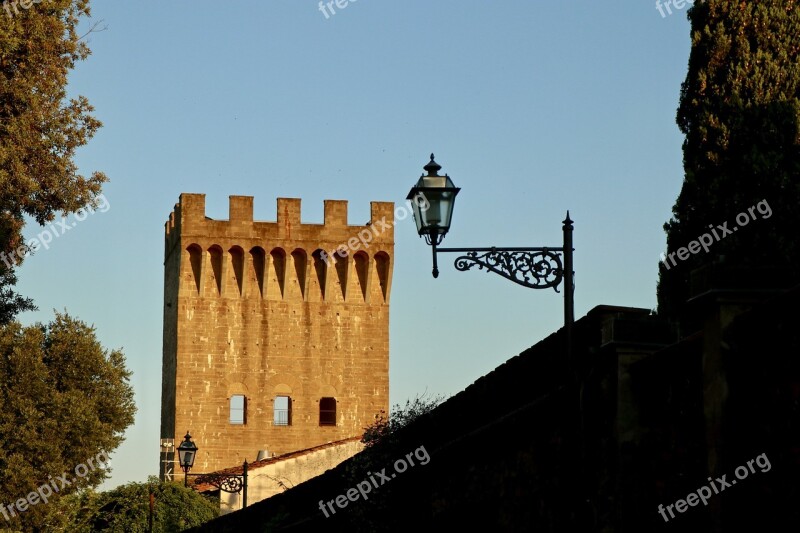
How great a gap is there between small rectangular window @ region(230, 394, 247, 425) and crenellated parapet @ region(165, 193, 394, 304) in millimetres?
3783

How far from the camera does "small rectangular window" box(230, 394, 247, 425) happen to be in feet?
153

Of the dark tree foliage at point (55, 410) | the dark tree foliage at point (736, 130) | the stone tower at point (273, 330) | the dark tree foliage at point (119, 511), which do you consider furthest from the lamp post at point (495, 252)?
the stone tower at point (273, 330)

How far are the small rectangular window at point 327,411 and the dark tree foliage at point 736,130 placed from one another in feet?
106

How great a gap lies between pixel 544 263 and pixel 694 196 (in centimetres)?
622

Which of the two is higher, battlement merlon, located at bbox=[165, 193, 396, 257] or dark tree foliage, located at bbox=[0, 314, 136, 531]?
battlement merlon, located at bbox=[165, 193, 396, 257]

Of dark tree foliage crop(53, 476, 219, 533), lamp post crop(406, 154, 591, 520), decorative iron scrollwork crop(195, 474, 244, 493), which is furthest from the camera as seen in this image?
dark tree foliage crop(53, 476, 219, 533)

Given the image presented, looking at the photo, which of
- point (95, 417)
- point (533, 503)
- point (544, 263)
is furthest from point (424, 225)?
point (95, 417)

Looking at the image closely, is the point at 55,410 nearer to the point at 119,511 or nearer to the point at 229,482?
the point at 119,511

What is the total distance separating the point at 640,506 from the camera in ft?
26.7

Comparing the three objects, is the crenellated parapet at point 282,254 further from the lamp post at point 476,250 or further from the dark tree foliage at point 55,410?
the lamp post at point 476,250

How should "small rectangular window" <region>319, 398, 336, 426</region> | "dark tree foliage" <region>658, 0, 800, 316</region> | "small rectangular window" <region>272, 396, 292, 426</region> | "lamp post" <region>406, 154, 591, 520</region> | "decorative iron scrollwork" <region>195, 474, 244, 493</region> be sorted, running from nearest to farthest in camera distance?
"lamp post" <region>406, 154, 591, 520</region>
"dark tree foliage" <region>658, 0, 800, 316</region>
"decorative iron scrollwork" <region>195, 474, 244, 493</region>
"small rectangular window" <region>272, 396, 292, 426</region>
"small rectangular window" <region>319, 398, 336, 426</region>

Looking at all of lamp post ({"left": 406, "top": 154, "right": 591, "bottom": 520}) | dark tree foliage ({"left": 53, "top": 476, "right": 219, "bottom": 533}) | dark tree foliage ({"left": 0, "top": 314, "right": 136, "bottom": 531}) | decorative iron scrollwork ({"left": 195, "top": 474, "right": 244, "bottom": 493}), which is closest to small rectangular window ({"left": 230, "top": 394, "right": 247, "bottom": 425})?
dark tree foliage ({"left": 0, "top": 314, "right": 136, "bottom": 531})

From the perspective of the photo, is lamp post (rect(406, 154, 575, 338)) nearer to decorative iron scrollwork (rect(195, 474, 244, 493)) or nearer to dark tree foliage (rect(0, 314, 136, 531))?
decorative iron scrollwork (rect(195, 474, 244, 493))

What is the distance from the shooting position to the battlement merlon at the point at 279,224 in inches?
1902
